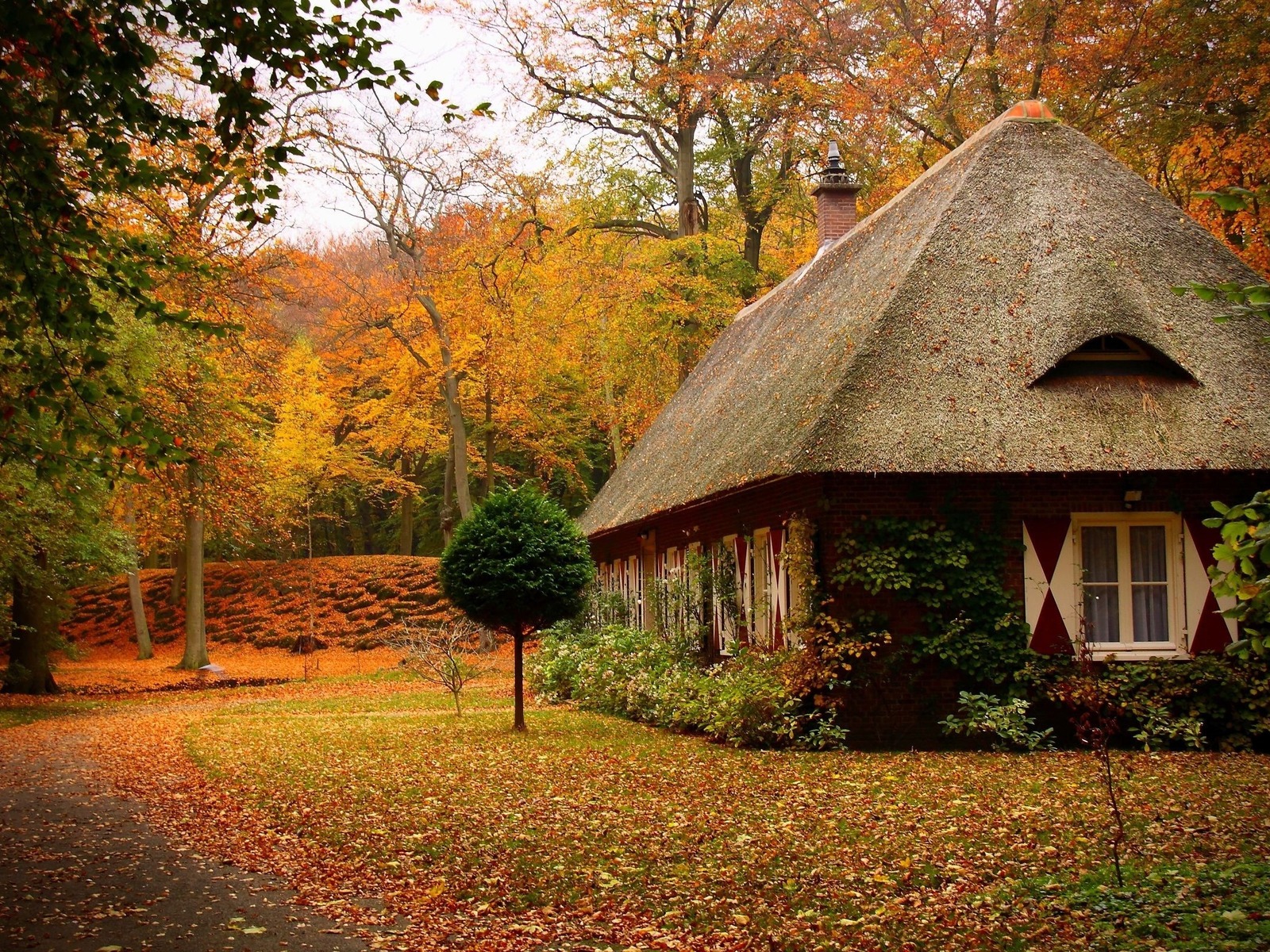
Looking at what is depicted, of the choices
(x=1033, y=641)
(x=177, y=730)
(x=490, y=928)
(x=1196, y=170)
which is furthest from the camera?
(x=1196, y=170)

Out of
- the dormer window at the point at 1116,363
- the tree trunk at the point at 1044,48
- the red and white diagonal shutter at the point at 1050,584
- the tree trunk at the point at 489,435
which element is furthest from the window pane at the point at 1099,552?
the tree trunk at the point at 489,435

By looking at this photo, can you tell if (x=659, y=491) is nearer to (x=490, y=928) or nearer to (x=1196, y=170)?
(x=1196, y=170)

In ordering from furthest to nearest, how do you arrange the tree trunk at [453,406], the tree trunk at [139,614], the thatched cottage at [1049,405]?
the tree trunk at [453,406] → the tree trunk at [139,614] → the thatched cottage at [1049,405]

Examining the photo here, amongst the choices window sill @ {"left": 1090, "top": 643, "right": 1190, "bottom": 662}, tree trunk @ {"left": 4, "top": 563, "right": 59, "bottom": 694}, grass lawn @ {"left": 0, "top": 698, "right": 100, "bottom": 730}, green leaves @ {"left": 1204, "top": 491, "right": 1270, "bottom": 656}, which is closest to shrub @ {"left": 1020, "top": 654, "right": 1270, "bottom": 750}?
window sill @ {"left": 1090, "top": 643, "right": 1190, "bottom": 662}

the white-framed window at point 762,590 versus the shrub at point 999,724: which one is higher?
the white-framed window at point 762,590

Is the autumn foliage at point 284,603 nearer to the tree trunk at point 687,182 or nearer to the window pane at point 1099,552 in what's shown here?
the tree trunk at point 687,182

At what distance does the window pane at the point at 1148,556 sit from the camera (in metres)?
12.9

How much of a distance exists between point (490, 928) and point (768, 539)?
9.00m

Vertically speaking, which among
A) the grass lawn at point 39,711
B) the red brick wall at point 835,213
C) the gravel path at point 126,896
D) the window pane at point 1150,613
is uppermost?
the red brick wall at point 835,213

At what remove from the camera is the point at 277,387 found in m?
22.0

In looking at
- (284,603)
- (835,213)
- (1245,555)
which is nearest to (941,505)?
(1245,555)

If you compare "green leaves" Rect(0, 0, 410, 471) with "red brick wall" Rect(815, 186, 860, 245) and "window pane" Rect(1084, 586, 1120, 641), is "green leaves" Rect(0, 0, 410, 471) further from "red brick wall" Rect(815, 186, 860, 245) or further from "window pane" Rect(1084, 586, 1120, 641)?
"red brick wall" Rect(815, 186, 860, 245)

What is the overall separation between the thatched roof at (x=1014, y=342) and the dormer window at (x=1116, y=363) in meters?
0.14

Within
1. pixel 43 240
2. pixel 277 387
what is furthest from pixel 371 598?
pixel 43 240
